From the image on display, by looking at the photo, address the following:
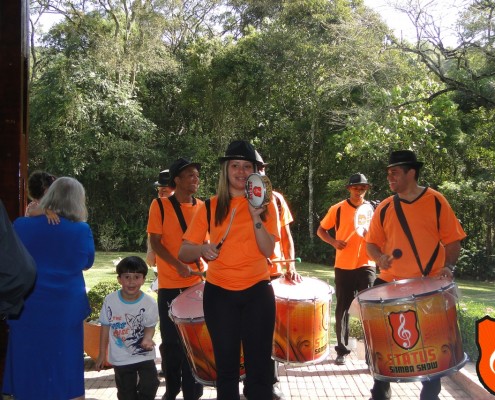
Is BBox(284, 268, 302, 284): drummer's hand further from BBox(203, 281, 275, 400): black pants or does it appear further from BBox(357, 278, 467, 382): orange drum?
BBox(203, 281, 275, 400): black pants

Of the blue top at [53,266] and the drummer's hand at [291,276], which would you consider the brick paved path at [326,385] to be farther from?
the blue top at [53,266]

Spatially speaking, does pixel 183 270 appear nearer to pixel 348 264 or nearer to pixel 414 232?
pixel 414 232

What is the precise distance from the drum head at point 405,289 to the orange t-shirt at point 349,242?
241cm

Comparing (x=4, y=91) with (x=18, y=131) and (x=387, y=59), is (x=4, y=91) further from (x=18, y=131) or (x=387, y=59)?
(x=387, y=59)

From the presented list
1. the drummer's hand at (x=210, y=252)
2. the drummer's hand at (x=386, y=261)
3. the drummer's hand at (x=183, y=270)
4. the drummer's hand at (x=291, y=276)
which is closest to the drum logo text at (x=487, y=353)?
the drummer's hand at (x=386, y=261)

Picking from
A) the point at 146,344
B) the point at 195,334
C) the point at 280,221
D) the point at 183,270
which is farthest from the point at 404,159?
the point at 146,344

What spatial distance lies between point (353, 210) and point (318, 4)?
52.5ft

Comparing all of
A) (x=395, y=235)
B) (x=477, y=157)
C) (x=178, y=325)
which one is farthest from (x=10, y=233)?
(x=477, y=157)

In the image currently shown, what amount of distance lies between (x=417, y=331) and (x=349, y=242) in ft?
9.00

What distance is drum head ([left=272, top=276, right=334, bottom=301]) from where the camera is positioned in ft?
15.9

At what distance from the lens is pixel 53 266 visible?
3.88m

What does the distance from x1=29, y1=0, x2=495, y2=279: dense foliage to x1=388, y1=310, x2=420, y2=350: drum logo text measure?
1459 centimetres

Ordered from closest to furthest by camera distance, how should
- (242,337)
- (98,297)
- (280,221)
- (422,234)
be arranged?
(242,337), (422,234), (280,221), (98,297)

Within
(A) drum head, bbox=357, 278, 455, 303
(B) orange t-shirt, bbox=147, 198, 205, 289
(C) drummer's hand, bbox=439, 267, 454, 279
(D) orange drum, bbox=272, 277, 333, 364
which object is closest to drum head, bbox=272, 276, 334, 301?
(D) orange drum, bbox=272, 277, 333, 364
